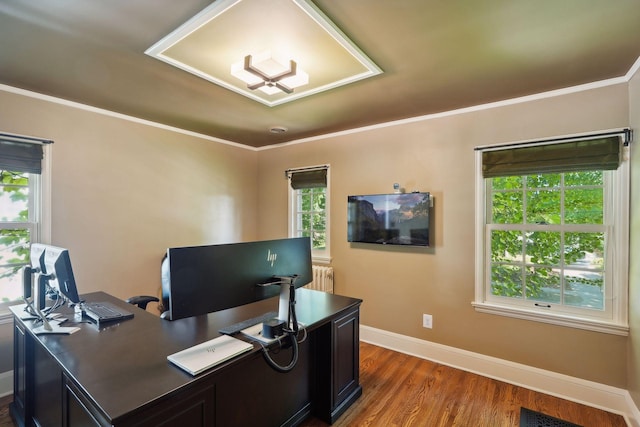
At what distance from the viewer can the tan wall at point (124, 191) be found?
2631 mm

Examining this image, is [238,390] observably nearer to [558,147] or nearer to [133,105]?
[133,105]

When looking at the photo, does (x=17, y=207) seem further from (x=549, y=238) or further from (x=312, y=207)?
(x=549, y=238)

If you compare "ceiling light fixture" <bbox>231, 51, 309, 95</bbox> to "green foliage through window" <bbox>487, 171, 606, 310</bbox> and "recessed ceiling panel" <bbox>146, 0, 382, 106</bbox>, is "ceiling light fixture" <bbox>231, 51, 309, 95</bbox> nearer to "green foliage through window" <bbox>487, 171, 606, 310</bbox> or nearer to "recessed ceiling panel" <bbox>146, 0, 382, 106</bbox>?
"recessed ceiling panel" <bbox>146, 0, 382, 106</bbox>

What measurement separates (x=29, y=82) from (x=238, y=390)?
2.71 m

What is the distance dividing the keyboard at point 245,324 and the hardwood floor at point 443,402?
827 millimetres

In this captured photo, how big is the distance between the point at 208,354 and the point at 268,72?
166cm

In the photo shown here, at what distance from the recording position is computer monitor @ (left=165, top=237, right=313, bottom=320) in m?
1.25

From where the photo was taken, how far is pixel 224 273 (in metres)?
1.39

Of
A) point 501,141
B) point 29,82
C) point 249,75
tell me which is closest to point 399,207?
point 501,141

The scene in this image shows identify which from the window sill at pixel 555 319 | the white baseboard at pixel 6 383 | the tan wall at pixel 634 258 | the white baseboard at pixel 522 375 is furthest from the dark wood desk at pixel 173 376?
the tan wall at pixel 634 258

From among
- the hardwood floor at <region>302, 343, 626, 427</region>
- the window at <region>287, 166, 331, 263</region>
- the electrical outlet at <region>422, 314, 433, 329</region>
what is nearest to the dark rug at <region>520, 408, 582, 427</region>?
the hardwood floor at <region>302, 343, 626, 427</region>

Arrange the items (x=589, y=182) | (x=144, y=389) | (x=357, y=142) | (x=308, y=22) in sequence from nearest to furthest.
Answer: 1. (x=144, y=389)
2. (x=308, y=22)
3. (x=589, y=182)
4. (x=357, y=142)

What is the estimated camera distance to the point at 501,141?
8.59ft

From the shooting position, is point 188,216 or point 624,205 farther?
point 188,216
